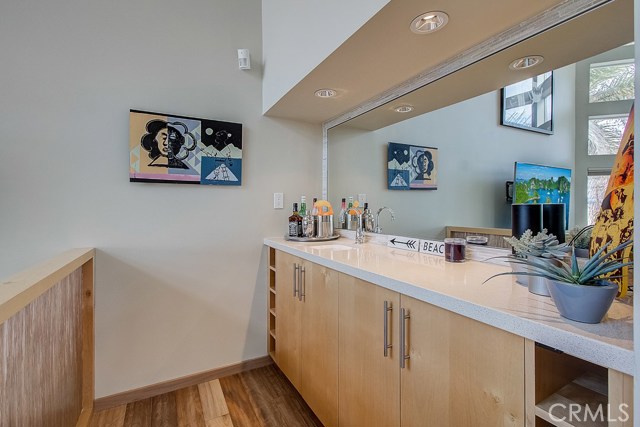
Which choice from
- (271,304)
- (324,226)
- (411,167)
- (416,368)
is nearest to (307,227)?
(324,226)

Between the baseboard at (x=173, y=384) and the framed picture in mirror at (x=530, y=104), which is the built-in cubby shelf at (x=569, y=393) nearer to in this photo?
the framed picture in mirror at (x=530, y=104)

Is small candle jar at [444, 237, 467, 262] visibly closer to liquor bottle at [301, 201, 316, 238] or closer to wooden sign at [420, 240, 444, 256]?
wooden sign at [420, 240, 444, 256]

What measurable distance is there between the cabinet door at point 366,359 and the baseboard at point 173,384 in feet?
3.46

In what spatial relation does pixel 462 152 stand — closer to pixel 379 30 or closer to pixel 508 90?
pixel 508 90

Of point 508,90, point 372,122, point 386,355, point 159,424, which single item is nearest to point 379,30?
point 508,90

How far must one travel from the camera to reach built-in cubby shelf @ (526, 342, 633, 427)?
22.7 inches

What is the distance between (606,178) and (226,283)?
6.82ft

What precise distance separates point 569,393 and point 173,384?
6.99ft

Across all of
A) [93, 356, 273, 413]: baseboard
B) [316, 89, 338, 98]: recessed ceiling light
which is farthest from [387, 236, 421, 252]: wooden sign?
[93, 356, 273, 413]: baseboard

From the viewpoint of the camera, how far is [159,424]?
1.67 meters

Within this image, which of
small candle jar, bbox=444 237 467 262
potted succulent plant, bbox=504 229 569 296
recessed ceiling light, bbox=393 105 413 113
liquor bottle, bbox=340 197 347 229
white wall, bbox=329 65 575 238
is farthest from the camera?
liquor bottle, bbox=340 197 347 229

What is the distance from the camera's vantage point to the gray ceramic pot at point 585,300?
0.64 m

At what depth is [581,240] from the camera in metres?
1.02

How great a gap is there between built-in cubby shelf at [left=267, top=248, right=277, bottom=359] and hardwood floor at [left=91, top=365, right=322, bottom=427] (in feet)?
0.85
